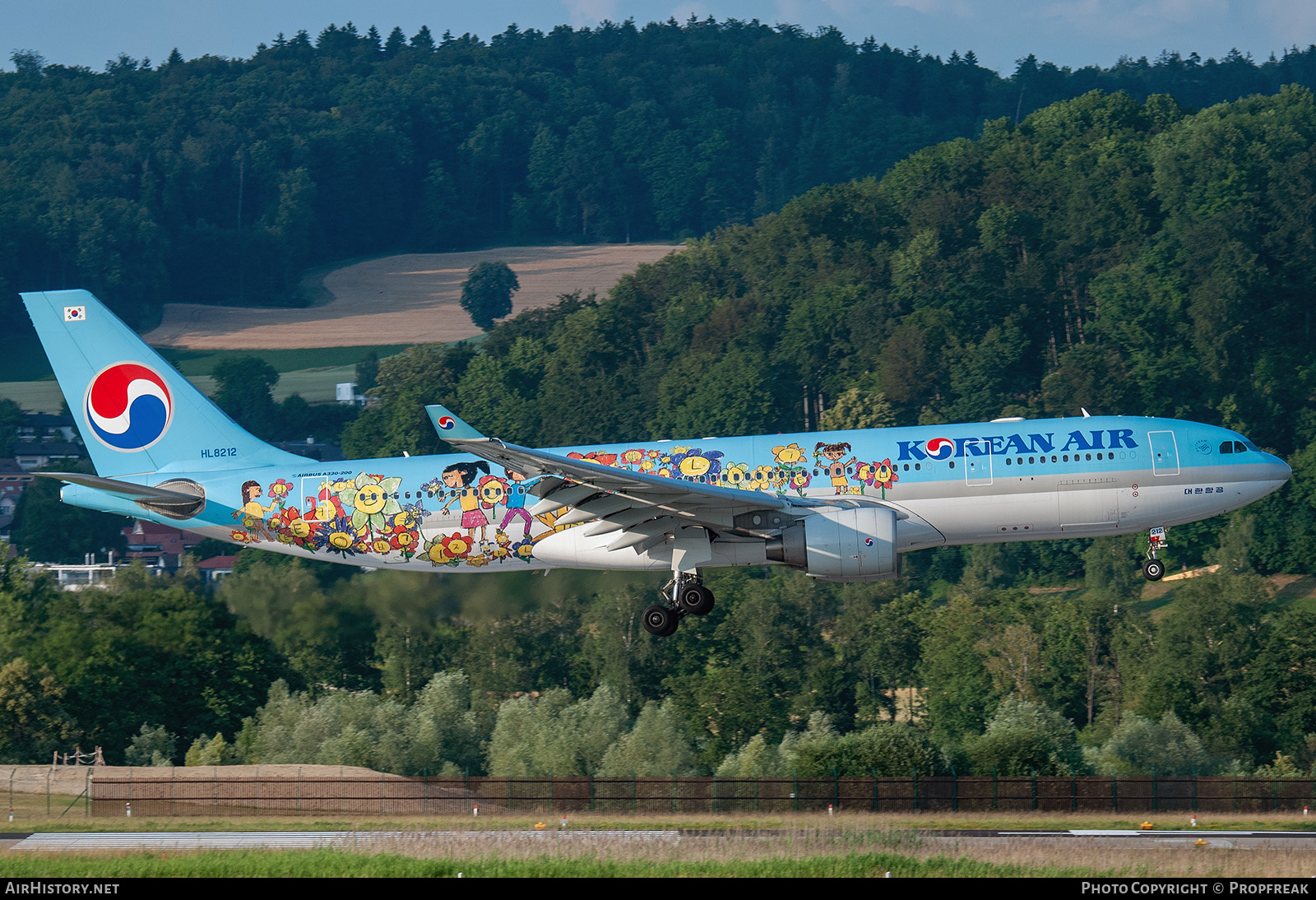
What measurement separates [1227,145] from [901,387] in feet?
144

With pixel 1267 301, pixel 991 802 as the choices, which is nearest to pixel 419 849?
pixel 991 802

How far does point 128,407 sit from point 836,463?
2125cm

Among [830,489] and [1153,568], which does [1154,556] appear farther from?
[830,489]

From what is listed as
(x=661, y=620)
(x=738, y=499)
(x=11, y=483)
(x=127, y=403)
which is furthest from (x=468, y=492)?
(x=11, y=483)

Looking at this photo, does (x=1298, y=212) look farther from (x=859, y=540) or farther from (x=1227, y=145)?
(x=859, y=540)

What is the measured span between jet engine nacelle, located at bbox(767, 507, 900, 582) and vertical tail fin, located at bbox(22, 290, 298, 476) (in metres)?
15.7

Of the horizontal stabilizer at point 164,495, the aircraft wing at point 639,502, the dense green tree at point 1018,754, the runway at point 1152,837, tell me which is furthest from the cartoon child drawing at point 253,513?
the dense green tree at point 1018,754

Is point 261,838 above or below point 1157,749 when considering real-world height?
below

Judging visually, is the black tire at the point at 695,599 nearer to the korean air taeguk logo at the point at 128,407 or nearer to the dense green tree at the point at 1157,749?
the korean air taeguk logo at the point at 128,407

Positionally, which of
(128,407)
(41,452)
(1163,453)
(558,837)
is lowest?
(558,837)

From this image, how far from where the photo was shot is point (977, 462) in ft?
148

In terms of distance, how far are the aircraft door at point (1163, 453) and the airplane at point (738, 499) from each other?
0.16ft

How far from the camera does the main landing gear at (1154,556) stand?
46.9 m

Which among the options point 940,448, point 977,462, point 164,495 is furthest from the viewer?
point 164,495
